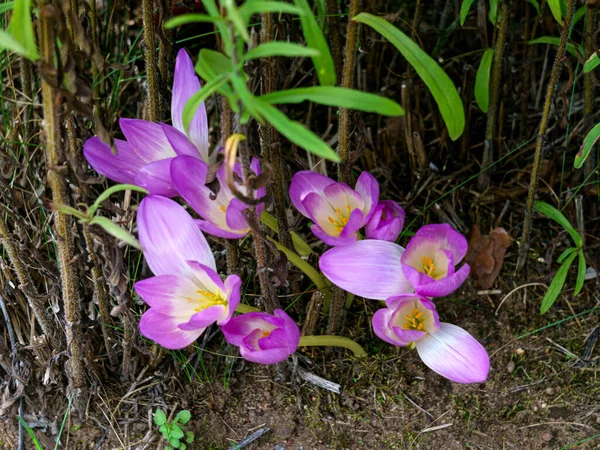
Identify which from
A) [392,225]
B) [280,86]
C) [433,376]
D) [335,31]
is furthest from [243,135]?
[433,376]

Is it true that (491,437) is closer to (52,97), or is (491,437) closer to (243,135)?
(243,135)

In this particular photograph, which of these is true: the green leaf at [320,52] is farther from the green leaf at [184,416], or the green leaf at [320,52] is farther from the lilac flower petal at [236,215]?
the green leaf at [184,416]

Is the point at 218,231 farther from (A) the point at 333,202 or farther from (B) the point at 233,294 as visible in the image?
(A) the point at 333,202

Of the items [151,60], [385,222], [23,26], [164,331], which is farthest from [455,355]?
[23,26]

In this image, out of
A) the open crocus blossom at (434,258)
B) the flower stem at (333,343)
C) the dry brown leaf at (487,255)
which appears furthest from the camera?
the dry brown leaf at (487,255)

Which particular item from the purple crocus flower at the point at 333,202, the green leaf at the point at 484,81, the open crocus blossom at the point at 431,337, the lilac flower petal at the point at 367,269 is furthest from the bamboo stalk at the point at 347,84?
the green leaf at the point at 484,81

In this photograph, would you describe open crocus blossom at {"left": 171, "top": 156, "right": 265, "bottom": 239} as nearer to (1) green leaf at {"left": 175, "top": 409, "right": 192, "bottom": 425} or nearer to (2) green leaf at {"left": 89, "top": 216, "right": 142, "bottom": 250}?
(2) green leaf at {"left": 89, "top": 216, "right": 142, "bottom": 250}
